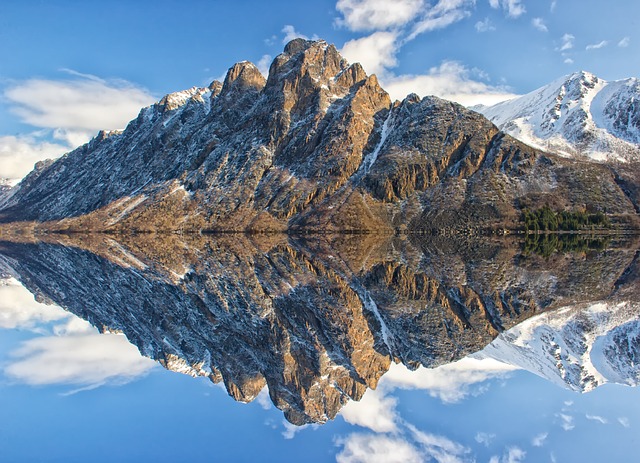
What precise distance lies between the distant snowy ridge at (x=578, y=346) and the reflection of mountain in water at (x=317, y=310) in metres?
1.28

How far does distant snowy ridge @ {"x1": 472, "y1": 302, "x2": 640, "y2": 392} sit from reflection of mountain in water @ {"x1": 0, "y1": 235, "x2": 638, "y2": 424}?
1.28 meters

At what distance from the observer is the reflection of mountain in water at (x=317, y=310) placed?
107 ft

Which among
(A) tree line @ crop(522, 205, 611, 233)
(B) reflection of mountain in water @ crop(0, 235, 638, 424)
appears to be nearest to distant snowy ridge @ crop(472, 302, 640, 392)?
(B) reflection of mountain in water @ crop(0, 235, 638, 424)

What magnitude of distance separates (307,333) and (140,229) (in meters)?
173

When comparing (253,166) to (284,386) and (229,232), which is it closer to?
(229,232)

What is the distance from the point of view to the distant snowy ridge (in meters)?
29.5

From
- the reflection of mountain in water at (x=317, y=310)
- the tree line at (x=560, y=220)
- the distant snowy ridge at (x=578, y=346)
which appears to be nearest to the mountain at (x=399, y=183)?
the tree line at (x=560, y=220)

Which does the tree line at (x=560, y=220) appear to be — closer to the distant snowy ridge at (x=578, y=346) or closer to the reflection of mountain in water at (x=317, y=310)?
the reflection of mountain in water at (x=317, y=310)

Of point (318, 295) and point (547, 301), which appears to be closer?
point (547, 301)

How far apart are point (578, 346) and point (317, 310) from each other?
20.1 metres

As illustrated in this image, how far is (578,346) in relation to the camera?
1369 inches

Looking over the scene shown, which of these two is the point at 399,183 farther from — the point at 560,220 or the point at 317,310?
the point at 317,310

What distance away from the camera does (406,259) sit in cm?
7219

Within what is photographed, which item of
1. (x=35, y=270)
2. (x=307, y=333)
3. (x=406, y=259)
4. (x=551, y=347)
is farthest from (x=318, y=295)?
(x=35, y=270)
